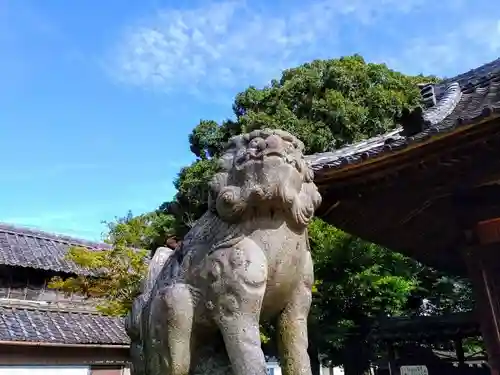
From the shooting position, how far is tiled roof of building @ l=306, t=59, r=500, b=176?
3810 mm

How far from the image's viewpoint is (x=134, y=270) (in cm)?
1064

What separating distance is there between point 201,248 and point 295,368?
0.79 m

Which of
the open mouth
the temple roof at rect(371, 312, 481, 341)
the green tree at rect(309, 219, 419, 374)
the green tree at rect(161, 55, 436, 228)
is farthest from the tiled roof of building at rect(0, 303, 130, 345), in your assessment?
the open mouth

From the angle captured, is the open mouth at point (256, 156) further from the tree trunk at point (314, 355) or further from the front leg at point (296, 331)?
the tree trunk at point (314, 355)

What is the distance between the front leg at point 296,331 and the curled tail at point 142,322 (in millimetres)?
748

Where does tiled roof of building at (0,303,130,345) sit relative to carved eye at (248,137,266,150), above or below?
above

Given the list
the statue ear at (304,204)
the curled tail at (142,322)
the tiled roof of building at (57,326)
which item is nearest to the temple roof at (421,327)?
the tiled roof of building at (57,326)

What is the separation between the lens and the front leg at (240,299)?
2.24m

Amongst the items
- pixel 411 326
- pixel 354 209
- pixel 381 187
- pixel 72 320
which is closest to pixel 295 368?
pixel 381 187

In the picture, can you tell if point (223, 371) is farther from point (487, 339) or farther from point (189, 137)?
point (189, 137)

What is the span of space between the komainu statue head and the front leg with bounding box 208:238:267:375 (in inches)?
7.6

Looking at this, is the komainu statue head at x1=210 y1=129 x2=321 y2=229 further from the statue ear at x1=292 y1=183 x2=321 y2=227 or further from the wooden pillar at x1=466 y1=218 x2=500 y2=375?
the wooden pillar at x1=466 y1=218 x2=500 y2=375

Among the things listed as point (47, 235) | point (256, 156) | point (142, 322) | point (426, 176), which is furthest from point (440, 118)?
point (47, 235)

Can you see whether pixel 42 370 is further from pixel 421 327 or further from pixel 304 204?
pixel 304 204
